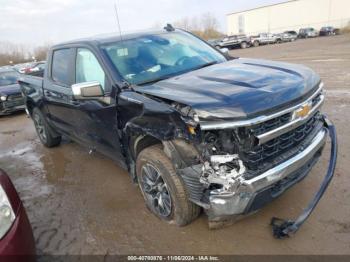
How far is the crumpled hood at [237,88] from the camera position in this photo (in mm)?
2367

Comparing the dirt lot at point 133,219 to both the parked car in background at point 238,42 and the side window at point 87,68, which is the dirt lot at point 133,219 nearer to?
the side window at point 87,68

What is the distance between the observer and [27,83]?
19.9 ft

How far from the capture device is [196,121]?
240cm

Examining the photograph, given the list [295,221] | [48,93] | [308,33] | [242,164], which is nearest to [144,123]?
[242,164]

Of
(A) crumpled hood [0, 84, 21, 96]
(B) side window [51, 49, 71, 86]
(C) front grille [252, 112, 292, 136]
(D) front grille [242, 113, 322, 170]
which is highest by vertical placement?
(B) side window [51, 49, 71, 86]

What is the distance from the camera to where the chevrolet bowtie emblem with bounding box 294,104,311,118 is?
264 cm

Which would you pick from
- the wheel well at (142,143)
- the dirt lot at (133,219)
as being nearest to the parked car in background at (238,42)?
the dirt lot at (133,219)

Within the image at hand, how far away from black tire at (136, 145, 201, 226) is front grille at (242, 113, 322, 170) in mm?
676

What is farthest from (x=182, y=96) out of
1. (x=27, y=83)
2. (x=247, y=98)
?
(x=27, y=83)

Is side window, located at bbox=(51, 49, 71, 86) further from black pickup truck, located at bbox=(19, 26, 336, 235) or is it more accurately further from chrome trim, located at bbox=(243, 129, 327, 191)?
chrome trim, located at bbox=(243, 129, 327, 191)

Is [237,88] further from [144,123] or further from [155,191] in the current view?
[155,191]

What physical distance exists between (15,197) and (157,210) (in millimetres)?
1398

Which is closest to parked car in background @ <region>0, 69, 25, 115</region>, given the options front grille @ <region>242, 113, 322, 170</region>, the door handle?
the door handle

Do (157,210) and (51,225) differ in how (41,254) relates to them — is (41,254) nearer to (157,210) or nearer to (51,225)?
(51,225)
